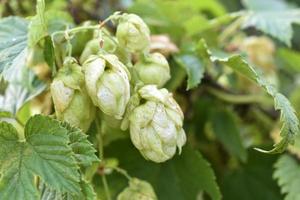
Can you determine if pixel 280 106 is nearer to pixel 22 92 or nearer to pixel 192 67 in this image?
pixel 192 67

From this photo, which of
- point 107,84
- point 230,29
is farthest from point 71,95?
point 230,29

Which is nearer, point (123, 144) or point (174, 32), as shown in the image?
point (123, 144)

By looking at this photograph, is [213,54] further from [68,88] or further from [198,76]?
[68,88]

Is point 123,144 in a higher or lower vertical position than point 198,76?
lower

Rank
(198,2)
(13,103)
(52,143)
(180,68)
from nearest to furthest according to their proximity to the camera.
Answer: (52,143), (13,103), (180,68), (198,2)

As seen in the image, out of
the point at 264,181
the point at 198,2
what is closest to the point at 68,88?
the point at 264,181

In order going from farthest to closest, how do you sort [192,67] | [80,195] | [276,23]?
[276,23] → [192,67] → [80,195]

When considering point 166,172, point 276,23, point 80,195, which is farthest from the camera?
point 276,23

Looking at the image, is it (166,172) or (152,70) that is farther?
(166,172)

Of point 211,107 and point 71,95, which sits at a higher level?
point 71,95
